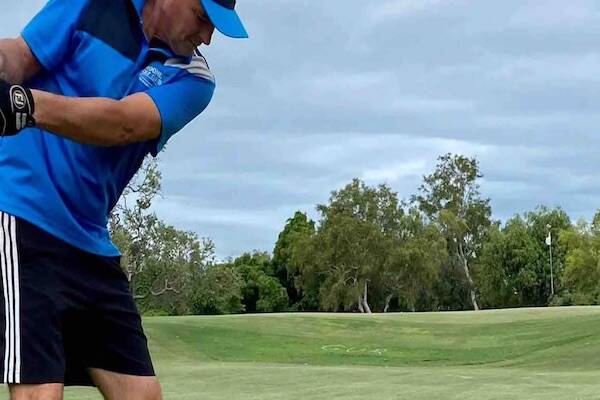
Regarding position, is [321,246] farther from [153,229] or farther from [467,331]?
[467,331]

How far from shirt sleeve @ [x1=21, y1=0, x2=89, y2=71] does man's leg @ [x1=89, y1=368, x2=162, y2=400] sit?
1.11 meters

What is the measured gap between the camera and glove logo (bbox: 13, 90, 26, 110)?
8.37 ft

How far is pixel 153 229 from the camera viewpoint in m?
38.3

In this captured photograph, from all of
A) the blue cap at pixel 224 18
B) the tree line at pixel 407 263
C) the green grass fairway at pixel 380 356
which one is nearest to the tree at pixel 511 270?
the tree line at pixel 407 263

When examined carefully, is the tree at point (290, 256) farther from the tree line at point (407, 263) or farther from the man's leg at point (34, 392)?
the man's leg at point (34, 392)

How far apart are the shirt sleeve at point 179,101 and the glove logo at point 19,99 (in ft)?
1.94

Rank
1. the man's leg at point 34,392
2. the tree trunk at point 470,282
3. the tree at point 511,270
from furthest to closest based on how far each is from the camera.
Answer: the tree trunk at point 470,282
the tree at point 511,270
the man's leg at point 34,392

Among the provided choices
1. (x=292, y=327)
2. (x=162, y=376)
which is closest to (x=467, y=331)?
(x=292, y=327)

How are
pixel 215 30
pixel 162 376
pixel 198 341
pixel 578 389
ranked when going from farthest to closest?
pixel 198 341
pixel 162 376
pixel 578 389
pixel 215 30

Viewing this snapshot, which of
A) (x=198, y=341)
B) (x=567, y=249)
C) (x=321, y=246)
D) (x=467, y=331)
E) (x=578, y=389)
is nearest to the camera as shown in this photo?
(x=578, y=389)

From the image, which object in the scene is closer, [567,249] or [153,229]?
[153,229]

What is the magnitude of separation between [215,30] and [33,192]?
31.3 inches

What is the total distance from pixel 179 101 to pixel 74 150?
0.37 m

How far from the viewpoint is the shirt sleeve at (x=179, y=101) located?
315 cm
